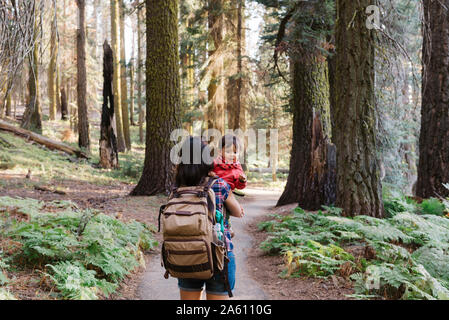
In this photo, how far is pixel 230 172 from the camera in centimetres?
341

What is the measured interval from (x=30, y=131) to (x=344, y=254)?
56.8ft

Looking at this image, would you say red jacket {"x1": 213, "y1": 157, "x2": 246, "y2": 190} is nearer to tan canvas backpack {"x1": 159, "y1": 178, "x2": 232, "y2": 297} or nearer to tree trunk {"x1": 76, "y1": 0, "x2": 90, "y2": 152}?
tan canvas backpack {"x1": 159, "y1": 178, "x2": 232, "y2": 297}

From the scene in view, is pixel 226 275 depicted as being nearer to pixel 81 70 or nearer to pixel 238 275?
pixel 238 275

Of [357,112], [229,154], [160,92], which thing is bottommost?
[229,154]

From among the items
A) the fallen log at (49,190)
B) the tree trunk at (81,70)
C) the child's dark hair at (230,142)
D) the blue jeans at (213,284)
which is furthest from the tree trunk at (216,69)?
the blue jeans at (213,284)

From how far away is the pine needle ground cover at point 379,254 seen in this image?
3924 millimetres

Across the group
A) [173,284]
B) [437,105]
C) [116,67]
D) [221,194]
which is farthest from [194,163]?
[116,67]

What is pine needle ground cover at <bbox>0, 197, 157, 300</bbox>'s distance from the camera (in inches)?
150

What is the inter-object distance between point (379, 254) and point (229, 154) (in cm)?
254

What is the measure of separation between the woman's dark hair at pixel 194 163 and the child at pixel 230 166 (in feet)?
1.37

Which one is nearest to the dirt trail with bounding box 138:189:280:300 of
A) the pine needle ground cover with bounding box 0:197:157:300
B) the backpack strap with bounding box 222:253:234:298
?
the pine needle ground cover with bounding box 0:197:157:300

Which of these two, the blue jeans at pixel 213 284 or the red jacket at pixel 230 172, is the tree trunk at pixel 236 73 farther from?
the blue jeans at pixel 213 284

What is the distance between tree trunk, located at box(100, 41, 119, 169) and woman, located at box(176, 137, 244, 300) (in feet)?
47.3
